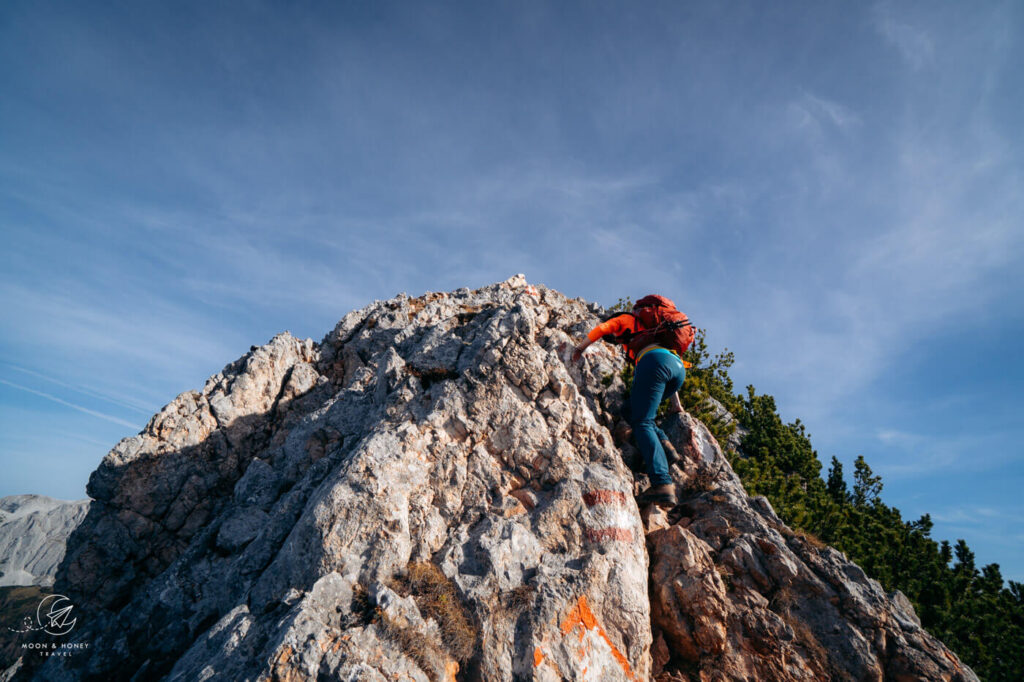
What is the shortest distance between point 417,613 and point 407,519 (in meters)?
1.84

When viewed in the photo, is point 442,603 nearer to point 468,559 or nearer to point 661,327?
point 468,559

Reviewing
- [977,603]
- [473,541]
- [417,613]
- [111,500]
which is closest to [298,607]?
[417,613]

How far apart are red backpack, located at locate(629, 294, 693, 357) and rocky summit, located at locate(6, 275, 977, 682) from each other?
74.5 inches

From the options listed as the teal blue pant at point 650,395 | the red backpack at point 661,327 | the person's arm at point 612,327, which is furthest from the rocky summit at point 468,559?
the red backpack at point 661,327

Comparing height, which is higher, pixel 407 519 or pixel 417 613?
pixel 407 519

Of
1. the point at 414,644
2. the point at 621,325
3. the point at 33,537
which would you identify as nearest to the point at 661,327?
the point at 621,325

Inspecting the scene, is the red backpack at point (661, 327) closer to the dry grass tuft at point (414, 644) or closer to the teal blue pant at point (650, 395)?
the teal blue pant at point (650, 395)

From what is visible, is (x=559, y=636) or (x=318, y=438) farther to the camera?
(x=318, y=438)

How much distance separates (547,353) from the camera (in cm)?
1240

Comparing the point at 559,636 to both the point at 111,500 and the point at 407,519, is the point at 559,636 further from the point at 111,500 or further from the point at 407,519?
the point at 111,500

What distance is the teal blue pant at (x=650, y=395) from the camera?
11.0 meters

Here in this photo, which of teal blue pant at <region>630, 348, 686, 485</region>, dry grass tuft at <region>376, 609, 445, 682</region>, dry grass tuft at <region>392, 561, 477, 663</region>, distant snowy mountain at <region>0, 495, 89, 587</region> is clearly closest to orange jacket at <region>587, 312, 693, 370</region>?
teal blue pant at <region>630, 348, 686, 485</region>

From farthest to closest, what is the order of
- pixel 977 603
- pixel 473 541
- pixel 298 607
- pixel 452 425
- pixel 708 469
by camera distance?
1. pixel 977 603
2. pixel 708 469
3. pixel 452 425
4. pixel 473 541
5. pixel 298 607

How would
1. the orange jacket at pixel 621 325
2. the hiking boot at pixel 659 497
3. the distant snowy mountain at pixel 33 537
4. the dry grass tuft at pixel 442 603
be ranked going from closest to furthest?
the dry grass tuft at pixel 442 603 → the hiking boot at pixel 659 497 → the orange jacket at pixel 621 325 → the distant snowy mountain at pixel 33 537
